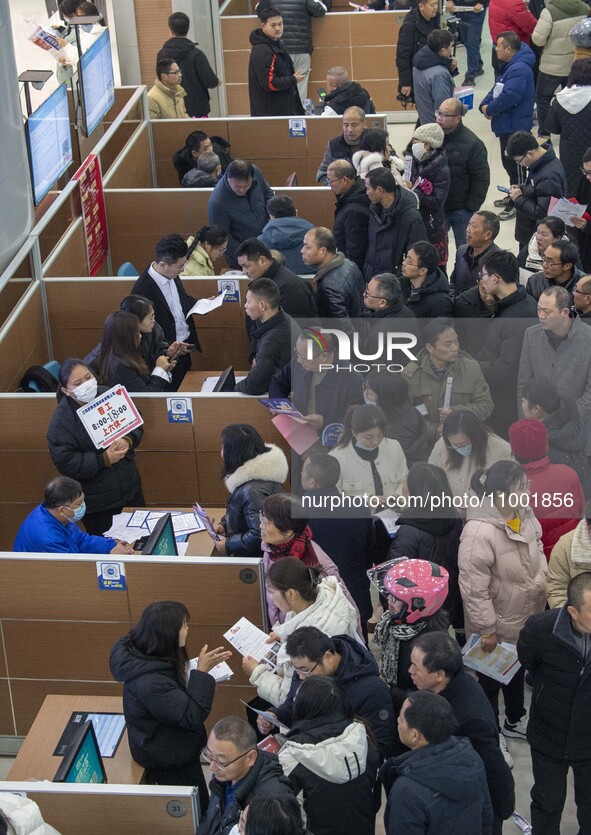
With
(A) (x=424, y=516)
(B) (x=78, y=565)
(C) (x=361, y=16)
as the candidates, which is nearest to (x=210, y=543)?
(B) (x=78, y=565)

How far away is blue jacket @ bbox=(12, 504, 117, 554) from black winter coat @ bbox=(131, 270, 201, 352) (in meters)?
1.94

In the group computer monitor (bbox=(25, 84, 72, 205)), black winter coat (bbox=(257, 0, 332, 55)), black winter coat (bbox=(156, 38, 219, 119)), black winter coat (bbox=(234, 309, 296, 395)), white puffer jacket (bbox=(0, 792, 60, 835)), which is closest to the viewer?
white puffer jacket (bbox=(0, 792, 60, 835))

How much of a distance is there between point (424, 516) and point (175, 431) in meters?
1.82

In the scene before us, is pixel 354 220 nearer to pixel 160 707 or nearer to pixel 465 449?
pixel 465 449

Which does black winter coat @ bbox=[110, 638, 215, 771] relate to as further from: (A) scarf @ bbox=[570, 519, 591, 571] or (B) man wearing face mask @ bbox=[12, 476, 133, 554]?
(A) scarf @ bbox=[570, 519, 591, 571]

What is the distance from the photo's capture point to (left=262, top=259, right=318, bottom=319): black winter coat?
6.03m

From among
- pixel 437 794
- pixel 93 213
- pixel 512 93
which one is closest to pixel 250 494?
pixel 437 794

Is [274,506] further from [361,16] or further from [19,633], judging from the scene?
[361,16]

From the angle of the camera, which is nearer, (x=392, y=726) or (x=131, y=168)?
(x=392, y=726)

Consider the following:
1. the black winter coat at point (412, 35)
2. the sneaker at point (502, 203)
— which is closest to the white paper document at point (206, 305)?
the sneaker at point (502, 203)

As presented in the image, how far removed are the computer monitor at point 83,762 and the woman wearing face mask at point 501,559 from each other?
5.15ft

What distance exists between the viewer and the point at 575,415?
523 centimetres

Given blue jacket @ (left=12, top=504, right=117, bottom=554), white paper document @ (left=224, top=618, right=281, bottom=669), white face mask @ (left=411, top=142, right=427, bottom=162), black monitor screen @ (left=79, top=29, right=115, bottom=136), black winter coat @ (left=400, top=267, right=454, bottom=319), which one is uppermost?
black monitor screen @ (left=79, top=29, right=115, bottom=136)

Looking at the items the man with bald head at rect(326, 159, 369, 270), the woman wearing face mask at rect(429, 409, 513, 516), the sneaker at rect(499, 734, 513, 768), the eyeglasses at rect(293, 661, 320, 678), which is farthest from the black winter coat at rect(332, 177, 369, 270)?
the eyeglasses at rect(293, 661, 320, 678)
